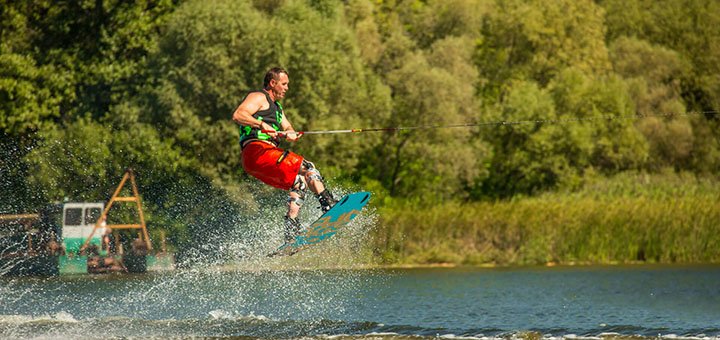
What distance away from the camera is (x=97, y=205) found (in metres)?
24.8

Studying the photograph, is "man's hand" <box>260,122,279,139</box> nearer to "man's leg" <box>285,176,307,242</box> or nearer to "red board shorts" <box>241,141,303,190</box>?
"red board shorts" <box>241,141,303,190</box>

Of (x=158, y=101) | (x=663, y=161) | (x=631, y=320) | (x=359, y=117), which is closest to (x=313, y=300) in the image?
(x=631, y=320)

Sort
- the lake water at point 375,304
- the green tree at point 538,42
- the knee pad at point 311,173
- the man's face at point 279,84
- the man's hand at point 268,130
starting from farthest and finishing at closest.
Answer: the green tree at point 538,42 → the lake water at point 375,304 → the knee pad at point 311,173 → the man's face at point 279,84 → the man's hand at point 268,130

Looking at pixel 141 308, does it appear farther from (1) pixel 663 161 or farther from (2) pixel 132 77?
(1) pixel 663 161

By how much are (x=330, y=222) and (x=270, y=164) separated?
93 cm

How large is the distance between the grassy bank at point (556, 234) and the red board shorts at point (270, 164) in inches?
493

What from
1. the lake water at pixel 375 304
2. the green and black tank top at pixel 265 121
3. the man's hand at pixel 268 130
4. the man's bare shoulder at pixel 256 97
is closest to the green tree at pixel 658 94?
the lake water at pixel 375 304

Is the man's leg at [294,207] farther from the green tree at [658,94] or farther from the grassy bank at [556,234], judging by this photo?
the green tree at [658,94]

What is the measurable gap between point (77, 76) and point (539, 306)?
1622cm

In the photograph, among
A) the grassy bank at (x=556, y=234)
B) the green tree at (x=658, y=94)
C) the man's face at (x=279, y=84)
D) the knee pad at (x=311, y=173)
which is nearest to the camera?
the man's face at (x=279, y=84)

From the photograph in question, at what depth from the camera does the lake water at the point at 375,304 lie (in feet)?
43.2

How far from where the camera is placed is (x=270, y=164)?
40.8 ft

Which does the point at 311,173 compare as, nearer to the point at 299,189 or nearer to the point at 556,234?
the point at 299,189

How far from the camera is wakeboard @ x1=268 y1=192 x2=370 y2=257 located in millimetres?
12539
